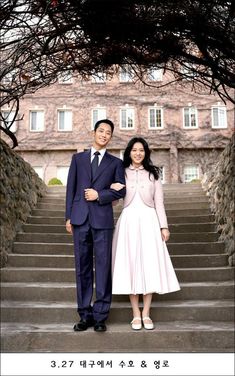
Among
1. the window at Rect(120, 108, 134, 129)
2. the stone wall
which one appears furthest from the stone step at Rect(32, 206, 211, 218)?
the window at Rect(120, 108, 134, 129)

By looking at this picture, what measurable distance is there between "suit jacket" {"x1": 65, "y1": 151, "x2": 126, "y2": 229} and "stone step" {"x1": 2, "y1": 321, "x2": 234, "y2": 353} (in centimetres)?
92

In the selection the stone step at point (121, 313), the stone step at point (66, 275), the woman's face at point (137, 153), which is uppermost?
the woman's face at point (137, 153)

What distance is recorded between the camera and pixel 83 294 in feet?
10.3

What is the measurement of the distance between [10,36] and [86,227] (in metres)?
2.68

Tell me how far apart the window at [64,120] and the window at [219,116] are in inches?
287

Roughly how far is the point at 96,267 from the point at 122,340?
0.64m

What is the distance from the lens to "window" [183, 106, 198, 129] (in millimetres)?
19456

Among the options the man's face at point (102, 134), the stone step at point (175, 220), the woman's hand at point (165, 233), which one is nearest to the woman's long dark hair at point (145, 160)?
the man's face at point (102, 134)

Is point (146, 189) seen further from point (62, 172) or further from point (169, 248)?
point (62, 172)

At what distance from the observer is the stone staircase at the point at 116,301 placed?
10.3 feet

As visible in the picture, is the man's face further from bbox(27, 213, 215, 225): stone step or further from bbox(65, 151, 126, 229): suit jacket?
bbox(27, 213, 215, 225): stone step

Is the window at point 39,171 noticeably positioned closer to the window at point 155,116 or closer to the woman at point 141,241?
the window at point 155,116

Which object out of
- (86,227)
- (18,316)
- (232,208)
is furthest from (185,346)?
(232,208)

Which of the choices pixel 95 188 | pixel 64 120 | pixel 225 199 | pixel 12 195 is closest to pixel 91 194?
pixel 95 188
